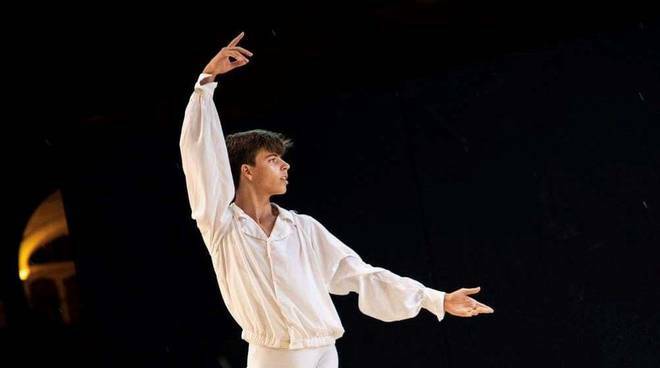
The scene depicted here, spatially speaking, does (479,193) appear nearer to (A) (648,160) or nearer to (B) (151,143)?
(A) (648,160)

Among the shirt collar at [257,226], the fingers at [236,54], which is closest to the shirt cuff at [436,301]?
the shirt collar at [257,226]

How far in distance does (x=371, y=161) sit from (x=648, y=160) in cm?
111

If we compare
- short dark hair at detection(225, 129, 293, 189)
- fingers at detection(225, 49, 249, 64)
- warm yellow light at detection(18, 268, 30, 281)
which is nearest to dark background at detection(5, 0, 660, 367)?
warm yellow light at detection(18, 268, 30, 281)

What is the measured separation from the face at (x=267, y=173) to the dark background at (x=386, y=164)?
1242 mm

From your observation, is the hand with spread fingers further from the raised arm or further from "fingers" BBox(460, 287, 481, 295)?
the raised arm

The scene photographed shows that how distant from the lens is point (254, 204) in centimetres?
279

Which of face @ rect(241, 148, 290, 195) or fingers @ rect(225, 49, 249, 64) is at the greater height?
fingers @ rect(225, 49, 249, 64)

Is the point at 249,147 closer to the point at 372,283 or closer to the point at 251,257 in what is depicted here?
the point at 251,257

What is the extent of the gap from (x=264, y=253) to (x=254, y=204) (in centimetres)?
18

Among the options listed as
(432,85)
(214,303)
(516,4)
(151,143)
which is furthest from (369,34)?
(214,303)

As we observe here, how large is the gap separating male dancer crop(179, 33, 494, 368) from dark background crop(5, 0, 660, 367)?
1.11m

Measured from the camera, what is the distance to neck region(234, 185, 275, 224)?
278 centimetres

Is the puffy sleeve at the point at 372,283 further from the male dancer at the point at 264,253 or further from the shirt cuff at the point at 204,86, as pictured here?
the shirt cuff at the point at 204,86

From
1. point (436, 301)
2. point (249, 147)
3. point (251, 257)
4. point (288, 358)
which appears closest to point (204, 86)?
point (249, 147)
